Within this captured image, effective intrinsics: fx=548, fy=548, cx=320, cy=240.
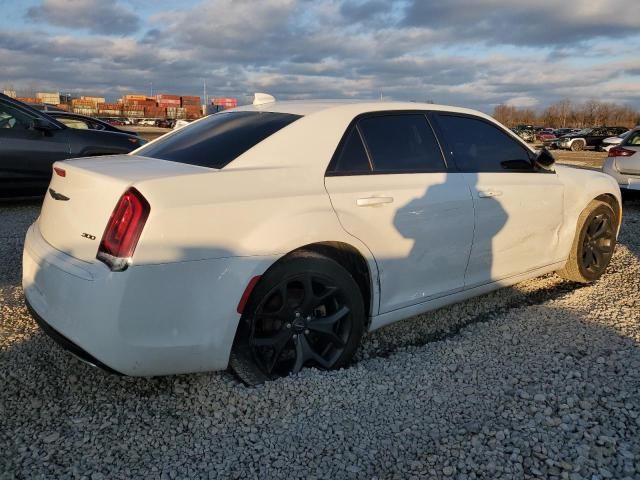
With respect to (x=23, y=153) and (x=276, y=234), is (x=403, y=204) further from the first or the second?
(x=23, y=153)

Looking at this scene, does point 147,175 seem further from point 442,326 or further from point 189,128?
point 442,326

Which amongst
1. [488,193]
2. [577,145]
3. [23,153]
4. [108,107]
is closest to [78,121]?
[23,153]

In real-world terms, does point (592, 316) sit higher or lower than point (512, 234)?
lower

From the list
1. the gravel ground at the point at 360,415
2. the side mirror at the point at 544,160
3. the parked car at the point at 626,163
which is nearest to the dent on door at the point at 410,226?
the gravel ground at the point at 360,415

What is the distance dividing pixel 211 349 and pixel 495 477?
1.35 meters

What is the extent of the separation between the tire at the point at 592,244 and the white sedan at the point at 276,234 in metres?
0.73

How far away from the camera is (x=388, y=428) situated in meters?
2.55

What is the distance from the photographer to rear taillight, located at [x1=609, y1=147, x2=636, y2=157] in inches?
358

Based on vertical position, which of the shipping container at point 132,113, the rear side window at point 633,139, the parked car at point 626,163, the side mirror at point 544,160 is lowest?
the shipping container at point 132,113

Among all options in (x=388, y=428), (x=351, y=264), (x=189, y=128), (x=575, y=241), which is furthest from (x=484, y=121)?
(x=388, y=428)

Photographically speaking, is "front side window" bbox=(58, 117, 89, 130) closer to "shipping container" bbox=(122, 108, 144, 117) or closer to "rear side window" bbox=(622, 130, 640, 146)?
"rear side window" bbox=(622, 130, 640, 146)

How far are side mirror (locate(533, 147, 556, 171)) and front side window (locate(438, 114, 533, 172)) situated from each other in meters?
0.07

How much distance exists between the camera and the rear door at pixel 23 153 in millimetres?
7590

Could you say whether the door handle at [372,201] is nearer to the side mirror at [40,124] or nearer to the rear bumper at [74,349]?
the rear bumper at [74,349]
